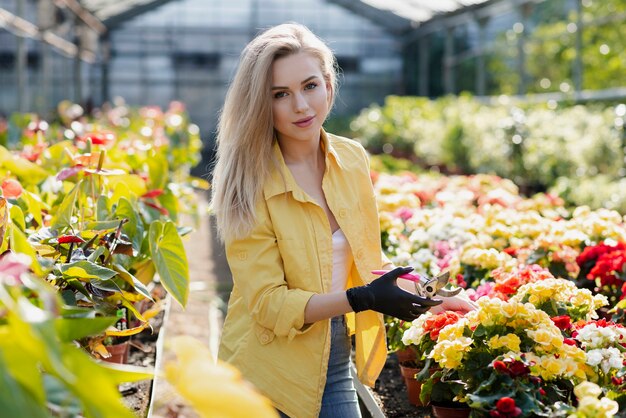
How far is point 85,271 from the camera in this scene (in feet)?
7.16

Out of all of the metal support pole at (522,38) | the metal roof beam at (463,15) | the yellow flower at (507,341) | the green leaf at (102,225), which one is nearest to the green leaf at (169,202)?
the green leaf at (102,225)

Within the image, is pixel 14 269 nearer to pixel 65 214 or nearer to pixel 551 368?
pixel 551 368

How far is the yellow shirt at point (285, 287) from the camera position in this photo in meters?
2.24

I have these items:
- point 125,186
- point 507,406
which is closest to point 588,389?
point 507,406

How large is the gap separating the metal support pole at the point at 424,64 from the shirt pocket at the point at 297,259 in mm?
19381

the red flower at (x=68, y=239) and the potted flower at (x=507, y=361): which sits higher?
the red flower at (x=68, y=239)

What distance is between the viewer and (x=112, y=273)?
2182 mm

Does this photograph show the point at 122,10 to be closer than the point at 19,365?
No

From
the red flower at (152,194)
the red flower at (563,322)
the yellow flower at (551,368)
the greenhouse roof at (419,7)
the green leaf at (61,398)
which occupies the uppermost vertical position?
the greenhouse roof at (419,7)

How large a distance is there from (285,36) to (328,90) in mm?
246

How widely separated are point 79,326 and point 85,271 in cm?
110

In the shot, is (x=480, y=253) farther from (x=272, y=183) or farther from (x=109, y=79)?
(x=109, y=79)

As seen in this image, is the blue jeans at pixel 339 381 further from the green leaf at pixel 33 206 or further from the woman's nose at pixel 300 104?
the green leaf at pixel 33 206

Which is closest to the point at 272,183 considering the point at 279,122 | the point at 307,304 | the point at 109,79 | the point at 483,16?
the point at 279,122
